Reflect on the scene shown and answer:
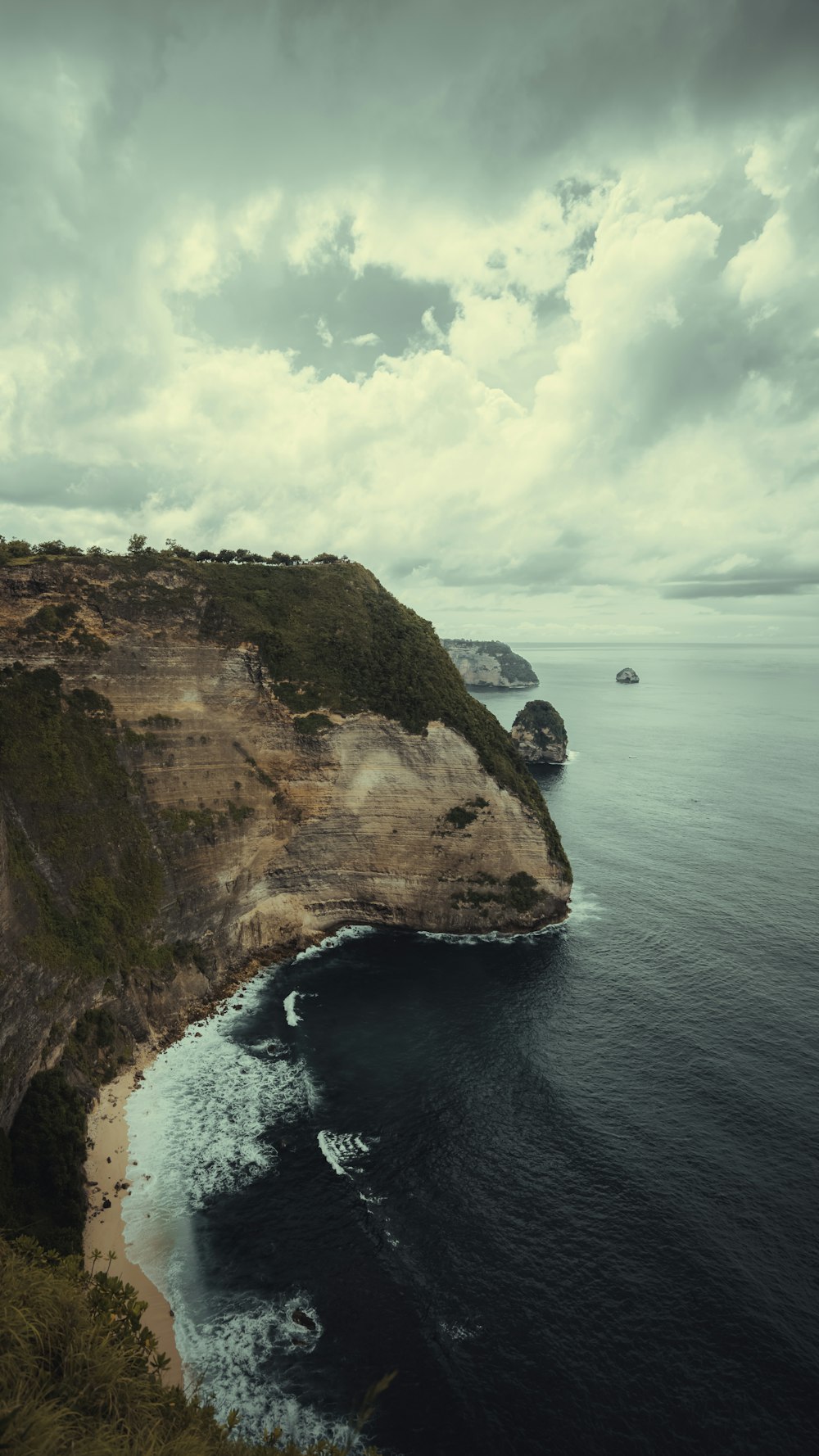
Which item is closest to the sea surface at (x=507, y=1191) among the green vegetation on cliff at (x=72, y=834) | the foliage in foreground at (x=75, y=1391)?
the green vegetation on cliff at (x=72, y=834)

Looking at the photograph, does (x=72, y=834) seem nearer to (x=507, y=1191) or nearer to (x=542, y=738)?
(x=507, y=1191)

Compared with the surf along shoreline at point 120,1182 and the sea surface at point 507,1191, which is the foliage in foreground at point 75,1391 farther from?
the sea surface at point 507,1191

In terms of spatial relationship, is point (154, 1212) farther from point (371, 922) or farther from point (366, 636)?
point (366, 636)

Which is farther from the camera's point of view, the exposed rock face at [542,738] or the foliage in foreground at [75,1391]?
the exposed rock face at [542,738]

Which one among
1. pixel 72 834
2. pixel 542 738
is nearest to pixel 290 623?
pixel 72 834

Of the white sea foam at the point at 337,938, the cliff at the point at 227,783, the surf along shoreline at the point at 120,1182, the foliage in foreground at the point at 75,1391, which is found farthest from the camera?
the white sea foam at the point at 337,938

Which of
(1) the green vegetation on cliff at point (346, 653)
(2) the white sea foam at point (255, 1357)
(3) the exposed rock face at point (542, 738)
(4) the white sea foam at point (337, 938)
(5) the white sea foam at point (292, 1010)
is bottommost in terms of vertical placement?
(2) the white sea foam at point (255, 1357)
